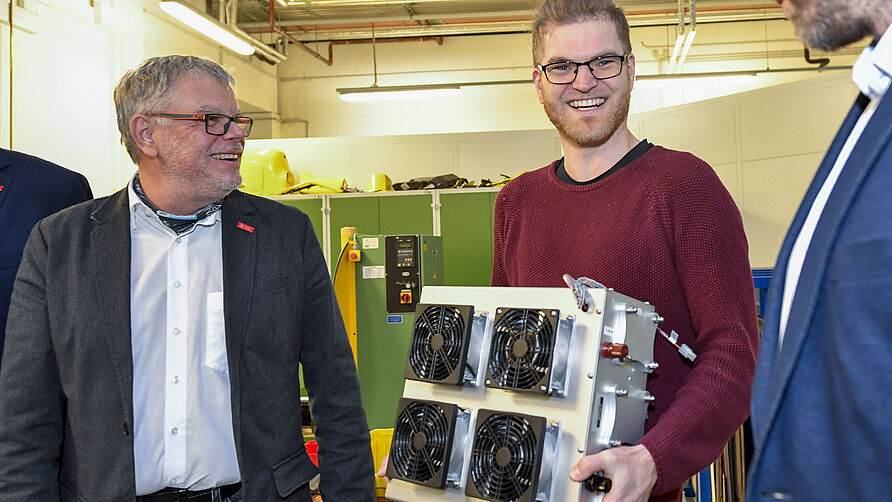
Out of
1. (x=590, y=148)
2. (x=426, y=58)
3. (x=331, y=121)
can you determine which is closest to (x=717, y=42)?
(x=426, y=58)

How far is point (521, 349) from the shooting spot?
125 centimetres

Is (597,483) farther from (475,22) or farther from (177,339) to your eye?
(475,22)

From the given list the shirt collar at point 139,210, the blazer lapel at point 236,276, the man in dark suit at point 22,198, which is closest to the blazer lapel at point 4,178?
the man in dark suit at point 22,198

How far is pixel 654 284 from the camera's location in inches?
54.0

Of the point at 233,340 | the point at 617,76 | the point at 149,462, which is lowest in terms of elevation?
the point at 149,462

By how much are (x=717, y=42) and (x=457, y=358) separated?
11.2 metres

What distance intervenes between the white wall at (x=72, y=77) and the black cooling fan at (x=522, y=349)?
5.72 metres

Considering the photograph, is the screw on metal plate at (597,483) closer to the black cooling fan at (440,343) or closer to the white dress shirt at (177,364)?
the black cooling fan at (440,343)

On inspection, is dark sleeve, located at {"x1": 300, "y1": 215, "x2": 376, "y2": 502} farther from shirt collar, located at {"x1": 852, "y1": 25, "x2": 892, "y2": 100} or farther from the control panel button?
the control panel button

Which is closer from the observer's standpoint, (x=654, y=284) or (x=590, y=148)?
(x=654, y=284)

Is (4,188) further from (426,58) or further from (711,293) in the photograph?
(426,58)

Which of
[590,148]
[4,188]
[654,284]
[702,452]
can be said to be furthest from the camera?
[4,188]

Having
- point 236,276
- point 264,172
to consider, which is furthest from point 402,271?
point 236,276

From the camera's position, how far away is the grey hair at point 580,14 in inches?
55.1
